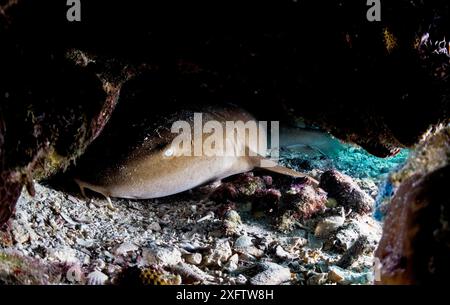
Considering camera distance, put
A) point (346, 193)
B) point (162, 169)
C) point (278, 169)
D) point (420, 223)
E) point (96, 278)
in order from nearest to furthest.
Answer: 1. point (420, 223)
2. point (96, 278)
3. point (162, 169)
4. point (346, 193)
5. point (278, 169)

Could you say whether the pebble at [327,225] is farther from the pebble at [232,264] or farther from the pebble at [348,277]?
the pebble at [232,264]

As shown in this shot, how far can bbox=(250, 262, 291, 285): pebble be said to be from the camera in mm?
3034

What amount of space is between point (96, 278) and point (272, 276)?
131 centimetres

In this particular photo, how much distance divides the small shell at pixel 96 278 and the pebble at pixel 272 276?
1092 millimetres

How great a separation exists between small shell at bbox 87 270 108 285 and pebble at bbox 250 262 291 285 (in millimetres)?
1092

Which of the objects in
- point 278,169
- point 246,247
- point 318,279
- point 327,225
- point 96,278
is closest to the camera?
point 96,278

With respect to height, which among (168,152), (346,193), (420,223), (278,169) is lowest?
(346,193)

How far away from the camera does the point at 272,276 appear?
10.1 feet

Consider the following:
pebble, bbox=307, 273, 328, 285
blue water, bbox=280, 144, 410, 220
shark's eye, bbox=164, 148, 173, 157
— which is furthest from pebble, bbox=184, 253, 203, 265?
blue water, bbox=280, 144, 410, 220

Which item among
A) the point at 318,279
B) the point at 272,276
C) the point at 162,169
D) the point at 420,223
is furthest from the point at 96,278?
the point at 420,223

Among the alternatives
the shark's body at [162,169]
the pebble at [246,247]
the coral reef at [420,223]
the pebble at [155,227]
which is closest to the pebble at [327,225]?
the pebble at [246,247]

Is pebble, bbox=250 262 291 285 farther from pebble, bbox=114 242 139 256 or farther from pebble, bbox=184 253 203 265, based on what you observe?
pebble, bbox=114 242 139 256

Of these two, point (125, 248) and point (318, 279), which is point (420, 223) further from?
point (125, 248)

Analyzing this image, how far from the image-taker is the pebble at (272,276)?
3.03 m
